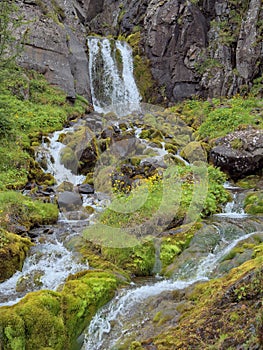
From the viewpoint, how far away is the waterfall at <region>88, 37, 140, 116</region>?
77.9ft

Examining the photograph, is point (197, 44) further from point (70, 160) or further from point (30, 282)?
point (30, 282)

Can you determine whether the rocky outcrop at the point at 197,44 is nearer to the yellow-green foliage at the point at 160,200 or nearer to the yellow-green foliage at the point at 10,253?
the yellow-green foliage at the point at 160,200

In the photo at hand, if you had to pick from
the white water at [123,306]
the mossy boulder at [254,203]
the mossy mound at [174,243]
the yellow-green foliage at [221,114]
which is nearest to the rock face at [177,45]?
the yellow-green foliage at [221,114]

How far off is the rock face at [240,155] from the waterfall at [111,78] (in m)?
9.82

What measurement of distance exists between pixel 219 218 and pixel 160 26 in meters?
19.7

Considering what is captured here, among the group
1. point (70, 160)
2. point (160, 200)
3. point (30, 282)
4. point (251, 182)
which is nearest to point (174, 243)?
point (160, 200)

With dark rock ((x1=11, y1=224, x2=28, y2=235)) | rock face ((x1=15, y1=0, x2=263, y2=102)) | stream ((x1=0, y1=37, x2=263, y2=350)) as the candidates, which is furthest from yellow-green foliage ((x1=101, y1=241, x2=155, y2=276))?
rock face ((x1=15, y1=0, x2=263, y2=102))

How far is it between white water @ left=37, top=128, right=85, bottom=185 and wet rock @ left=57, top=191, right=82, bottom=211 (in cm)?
194

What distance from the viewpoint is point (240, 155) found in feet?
46.8

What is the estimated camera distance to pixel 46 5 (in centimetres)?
2311

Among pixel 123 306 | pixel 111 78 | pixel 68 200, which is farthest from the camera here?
pixel 111 78

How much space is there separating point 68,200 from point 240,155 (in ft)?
24.9

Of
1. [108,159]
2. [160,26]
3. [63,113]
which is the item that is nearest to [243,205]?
[108,159]

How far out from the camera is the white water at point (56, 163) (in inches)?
562
